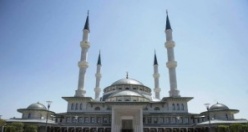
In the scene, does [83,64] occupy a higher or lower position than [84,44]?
lower

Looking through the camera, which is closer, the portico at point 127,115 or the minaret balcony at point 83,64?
the portico at point 127,115

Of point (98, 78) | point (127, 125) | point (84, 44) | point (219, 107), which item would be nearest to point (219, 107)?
point (219, 107)

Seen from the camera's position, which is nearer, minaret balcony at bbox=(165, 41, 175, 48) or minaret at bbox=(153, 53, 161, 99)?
minaret balcony at bbox=(165, 41, 175, 48)

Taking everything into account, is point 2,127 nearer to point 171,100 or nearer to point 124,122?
point 124,122

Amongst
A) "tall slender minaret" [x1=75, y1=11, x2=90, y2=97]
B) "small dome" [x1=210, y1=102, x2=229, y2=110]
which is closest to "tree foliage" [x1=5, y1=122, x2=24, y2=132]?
"tall slender minaret" [x1=75, y1=11, x2=90, y2=97]

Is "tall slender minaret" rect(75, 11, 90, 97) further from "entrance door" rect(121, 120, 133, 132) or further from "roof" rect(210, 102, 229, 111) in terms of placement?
"roof" rect(210, 102, 229, 111)

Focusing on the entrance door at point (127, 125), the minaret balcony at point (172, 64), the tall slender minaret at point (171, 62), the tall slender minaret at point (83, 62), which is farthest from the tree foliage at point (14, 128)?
the minaret balcony at point (172, 64)

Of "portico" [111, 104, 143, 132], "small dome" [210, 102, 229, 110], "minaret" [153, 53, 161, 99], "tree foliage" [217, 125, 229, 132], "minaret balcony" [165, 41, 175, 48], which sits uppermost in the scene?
"minaret balcony" [165, 41, 175, 48]

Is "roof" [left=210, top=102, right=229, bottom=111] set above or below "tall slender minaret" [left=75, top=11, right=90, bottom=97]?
below

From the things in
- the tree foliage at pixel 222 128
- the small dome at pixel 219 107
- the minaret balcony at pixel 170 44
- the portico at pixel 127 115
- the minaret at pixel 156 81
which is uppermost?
the minaret balcony at pixel 170 44

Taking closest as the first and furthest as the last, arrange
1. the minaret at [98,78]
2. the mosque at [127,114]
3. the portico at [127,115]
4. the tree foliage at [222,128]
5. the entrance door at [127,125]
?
the tree foliage at [222,128] → the portico at [127,115] → the mosque at [127,114] → the entrance door at [127,125] → the minaret at [98,78]

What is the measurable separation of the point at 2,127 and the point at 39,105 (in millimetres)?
11942

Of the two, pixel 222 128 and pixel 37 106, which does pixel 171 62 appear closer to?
pixel 222 128

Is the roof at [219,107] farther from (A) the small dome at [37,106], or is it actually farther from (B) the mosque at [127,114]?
(A) the small dome at [37,106]
